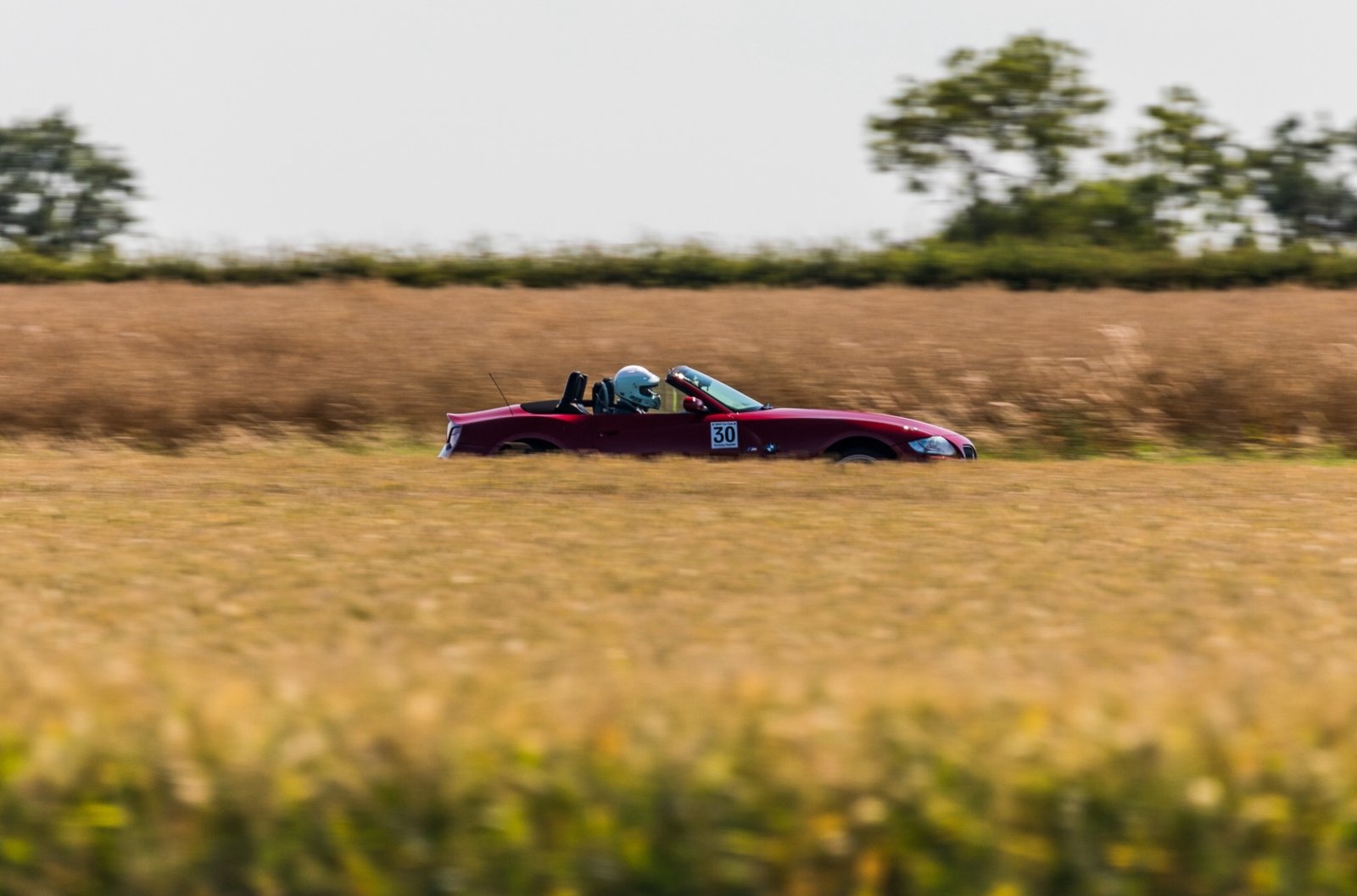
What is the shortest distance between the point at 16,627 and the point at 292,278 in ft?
80.1

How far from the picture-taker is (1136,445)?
1819 centimetres

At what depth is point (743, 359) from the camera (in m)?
21.6

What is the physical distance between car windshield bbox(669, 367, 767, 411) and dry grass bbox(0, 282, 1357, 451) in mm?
5672

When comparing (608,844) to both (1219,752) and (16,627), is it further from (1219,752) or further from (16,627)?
(16,627)

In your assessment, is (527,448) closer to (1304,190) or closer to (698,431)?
(698,431)

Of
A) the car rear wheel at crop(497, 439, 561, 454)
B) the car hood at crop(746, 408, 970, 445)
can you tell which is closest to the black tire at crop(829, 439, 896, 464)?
the car hood at crop(746, 408, 970, 445)

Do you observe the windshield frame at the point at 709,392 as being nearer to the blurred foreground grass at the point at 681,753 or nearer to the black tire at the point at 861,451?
the black tire at the point at 861,451

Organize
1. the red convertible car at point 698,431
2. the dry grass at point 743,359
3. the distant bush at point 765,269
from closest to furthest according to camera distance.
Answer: the red convertible car at point 698,431, the dry grass at point 743,359, the distant bush at point 765,269

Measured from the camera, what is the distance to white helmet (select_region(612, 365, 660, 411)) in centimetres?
1340

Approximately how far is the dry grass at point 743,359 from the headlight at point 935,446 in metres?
4.99

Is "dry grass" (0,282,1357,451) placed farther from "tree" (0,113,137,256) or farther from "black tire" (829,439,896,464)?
"tree" (0,113,137,256)

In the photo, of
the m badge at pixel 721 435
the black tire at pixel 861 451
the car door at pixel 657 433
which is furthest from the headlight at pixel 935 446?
the car door at pixel 657 433

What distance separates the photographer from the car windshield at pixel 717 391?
13484 millimetres

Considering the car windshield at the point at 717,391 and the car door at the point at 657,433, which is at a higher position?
the car windshield at the point at 717,391
